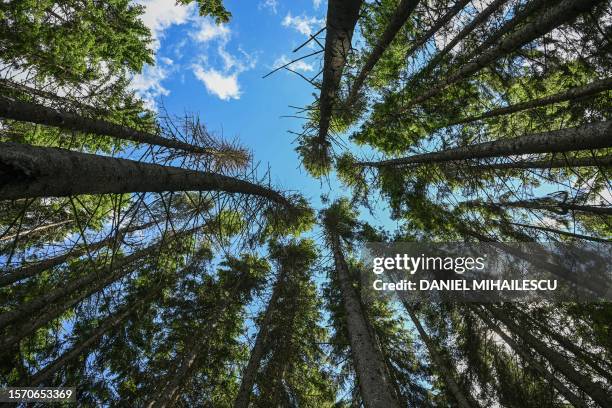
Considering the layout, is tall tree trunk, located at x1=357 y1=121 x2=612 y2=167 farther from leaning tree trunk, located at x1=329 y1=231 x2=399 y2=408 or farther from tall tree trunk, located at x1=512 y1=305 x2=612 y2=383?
tall tree trunk, located at x1=512 y1=305 x2=612 y2=383

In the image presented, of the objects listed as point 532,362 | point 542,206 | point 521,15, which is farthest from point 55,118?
point 532,362

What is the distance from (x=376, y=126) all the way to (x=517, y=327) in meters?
6.68

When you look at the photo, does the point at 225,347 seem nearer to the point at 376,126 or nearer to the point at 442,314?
the point at 442,314

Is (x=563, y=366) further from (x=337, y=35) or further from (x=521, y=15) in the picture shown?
(x=337, y=35)

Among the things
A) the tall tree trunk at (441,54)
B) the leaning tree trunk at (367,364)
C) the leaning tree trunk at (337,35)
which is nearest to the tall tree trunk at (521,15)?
the tall tree trunk at (441,54)

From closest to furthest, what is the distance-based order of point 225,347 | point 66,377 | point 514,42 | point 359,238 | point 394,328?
point 514,42 < point 66,377 < point 225,347 < point 394,328 < point 359,238

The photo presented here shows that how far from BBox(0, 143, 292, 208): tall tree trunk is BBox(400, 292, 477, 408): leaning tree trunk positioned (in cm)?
832

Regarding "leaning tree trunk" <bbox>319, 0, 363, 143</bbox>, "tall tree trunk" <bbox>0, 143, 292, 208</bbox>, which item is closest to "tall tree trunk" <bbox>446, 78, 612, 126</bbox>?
"leaning tree trunk" <bbox>319, 0, 363, 143</bbox>

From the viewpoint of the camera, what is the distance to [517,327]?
25.9ft

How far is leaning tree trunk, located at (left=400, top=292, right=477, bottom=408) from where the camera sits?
7.50m

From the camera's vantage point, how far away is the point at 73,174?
1.86m

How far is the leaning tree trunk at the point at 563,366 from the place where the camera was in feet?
19.8

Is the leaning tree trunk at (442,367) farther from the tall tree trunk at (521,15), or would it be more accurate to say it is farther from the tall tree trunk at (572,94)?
the tall tree trunk at (521,15)

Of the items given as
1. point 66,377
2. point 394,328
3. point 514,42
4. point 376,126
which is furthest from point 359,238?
point 66,377
